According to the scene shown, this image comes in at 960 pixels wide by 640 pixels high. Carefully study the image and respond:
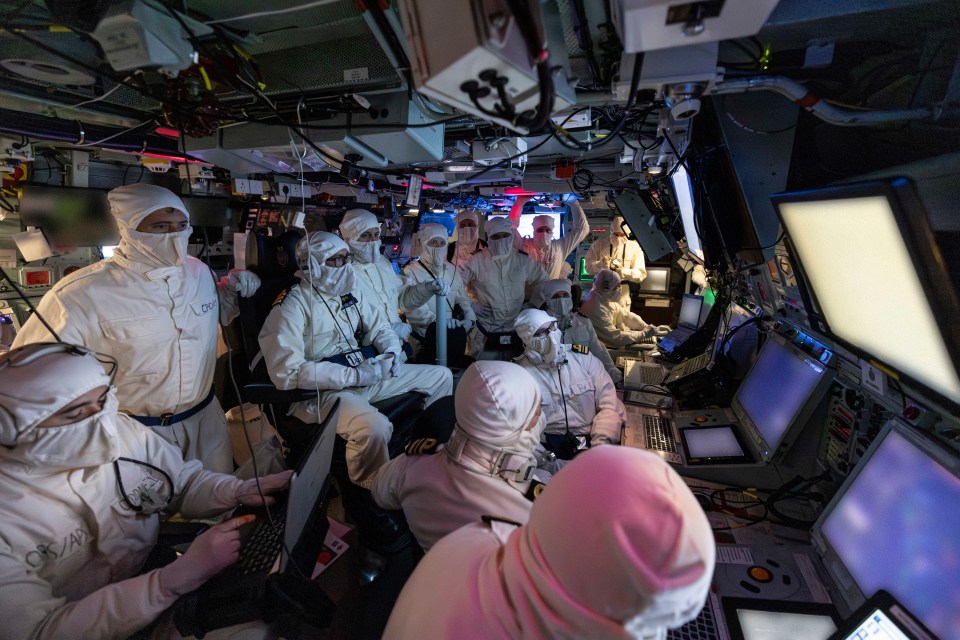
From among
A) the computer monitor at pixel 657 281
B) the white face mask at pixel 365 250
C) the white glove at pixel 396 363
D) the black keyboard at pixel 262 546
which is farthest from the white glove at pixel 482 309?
the black keyboard at pixel 262 546

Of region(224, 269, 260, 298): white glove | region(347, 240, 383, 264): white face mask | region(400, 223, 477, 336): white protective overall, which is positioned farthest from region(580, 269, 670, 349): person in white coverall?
region(224, 269, 260, 298): white glove

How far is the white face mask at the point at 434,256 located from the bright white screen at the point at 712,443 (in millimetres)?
3415

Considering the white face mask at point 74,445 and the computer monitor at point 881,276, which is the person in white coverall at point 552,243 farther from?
the white face mask at point 74,445

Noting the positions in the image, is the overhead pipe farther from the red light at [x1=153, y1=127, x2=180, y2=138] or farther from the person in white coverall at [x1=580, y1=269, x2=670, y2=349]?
the person in white coverall at [x1=580, y1=269, x2=670, y2=349]

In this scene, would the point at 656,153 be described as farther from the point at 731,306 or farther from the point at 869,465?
the point at 869,465

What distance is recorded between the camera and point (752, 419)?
6.82ft

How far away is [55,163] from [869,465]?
618 cm

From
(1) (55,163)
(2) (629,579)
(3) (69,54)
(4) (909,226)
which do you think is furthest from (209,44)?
(1) (55,163)

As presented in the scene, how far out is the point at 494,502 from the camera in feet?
4.80

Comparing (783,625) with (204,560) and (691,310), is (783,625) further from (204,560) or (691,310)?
(691,310)

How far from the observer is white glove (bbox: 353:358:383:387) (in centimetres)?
283

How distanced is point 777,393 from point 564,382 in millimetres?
1208

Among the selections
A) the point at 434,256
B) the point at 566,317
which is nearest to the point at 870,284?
the point at 566,317

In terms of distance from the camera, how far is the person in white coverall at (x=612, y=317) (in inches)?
198
